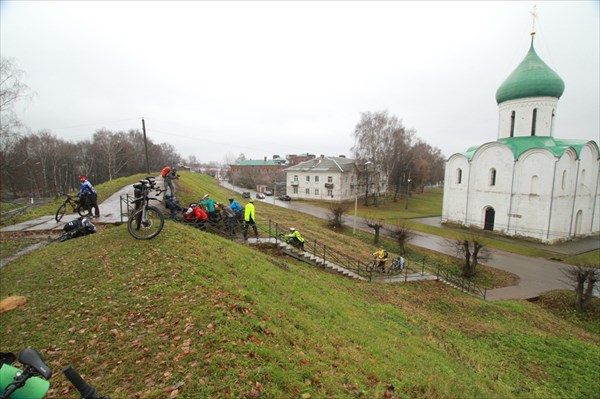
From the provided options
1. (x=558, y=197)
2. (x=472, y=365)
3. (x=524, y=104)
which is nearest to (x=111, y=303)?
(x=472, y=365)

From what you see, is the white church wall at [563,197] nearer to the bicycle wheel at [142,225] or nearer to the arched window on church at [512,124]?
the arched window on church at [512,124]

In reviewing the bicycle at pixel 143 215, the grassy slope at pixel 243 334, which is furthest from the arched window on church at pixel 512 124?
the bicycle at pixel 143 215

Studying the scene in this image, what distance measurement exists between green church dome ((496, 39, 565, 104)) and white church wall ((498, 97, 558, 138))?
612mm

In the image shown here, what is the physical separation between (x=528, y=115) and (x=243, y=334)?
38873 mm

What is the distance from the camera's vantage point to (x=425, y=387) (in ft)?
18.4

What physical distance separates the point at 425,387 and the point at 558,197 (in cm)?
3314

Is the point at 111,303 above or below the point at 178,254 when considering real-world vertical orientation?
below

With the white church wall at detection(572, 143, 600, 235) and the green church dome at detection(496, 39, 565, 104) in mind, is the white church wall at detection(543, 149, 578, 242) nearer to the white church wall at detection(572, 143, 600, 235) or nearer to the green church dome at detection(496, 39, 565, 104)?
the white church wall at detection(572, 143, 600, 235)

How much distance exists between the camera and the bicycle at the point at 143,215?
8.80m

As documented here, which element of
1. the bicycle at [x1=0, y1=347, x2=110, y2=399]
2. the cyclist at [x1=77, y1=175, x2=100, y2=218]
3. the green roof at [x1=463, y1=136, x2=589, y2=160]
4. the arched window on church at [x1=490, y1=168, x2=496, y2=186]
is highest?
the green roof at [x1=463, y1=136, x2=589, y2=160]

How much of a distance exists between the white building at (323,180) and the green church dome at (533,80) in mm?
25969

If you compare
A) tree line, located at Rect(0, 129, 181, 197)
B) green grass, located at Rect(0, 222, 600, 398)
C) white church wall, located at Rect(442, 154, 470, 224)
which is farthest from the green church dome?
tree line, located at Rect(0, 129, 181, 197)

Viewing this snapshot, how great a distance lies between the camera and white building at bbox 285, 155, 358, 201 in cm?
5178

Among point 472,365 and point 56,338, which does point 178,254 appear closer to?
point 56,338
